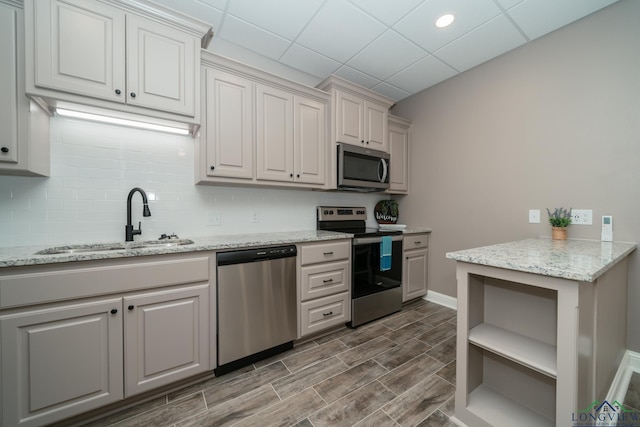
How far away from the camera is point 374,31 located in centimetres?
211

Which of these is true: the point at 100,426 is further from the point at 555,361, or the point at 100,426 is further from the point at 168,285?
the point at 555,361

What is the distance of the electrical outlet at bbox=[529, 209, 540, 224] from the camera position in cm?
221

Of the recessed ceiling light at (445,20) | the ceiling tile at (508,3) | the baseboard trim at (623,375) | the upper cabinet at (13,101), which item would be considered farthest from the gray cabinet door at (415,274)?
the upper cabinet at (13,101)

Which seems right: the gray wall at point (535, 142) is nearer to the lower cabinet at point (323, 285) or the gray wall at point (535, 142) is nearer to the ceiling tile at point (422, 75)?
the ceiling tile at point (422, 75)

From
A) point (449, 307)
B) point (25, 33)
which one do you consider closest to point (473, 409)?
point (449, 307)

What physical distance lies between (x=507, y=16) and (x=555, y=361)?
248cm

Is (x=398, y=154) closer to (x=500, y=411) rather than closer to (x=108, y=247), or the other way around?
(x=500, y=411)

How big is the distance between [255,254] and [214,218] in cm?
73

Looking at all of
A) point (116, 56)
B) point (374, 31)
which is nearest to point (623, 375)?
point (374, 31)

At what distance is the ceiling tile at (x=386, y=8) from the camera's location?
1.81 meters

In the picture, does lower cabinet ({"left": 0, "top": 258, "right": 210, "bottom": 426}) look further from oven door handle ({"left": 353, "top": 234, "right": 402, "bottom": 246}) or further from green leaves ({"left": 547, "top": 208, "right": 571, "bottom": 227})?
green leaves ({"left": 547, "top": 208, "right": 571, "bottom": 227})

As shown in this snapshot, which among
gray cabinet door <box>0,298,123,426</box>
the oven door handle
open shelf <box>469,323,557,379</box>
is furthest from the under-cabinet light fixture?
open shelf <box>469,323,557,379</box>

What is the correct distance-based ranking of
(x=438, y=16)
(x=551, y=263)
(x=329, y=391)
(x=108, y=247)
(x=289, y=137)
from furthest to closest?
(x=289, y=137) < (x=438, y=16) < (x=108, y=247) < (x=329, y=391) < (x=551, y=263)

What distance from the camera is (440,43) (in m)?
2.27
